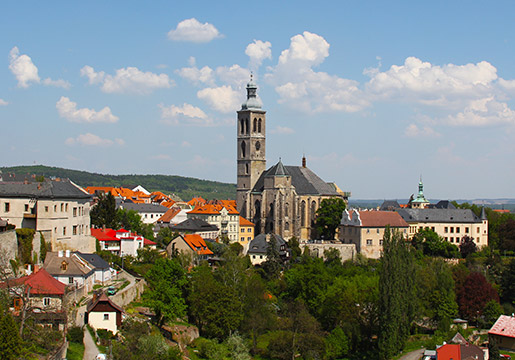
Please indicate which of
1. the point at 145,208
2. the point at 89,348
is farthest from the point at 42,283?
the point at 145,208

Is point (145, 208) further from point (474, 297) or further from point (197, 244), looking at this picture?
point (474, 297)

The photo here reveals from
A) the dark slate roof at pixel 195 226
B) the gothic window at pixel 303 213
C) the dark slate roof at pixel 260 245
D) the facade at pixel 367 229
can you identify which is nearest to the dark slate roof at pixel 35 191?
the dark slate roof at pixel 195 226

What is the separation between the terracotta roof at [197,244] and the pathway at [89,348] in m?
34.9

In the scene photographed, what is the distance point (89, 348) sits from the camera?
131 ft

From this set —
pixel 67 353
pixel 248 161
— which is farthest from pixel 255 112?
pixel 67 353

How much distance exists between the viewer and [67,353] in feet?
124

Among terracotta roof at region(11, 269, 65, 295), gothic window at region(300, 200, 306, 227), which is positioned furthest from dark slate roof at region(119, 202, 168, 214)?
terracotta roof at region(11, 269, 65, 295)

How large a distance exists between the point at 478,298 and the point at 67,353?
4498 centimetres

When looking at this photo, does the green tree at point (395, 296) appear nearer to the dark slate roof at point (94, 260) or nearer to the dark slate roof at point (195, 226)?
the dark slate roof at point (94, 260)

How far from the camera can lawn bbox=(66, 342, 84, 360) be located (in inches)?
1476

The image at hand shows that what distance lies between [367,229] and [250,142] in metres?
25.3

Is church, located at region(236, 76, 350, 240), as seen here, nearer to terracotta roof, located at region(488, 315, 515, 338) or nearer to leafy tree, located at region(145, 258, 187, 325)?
terracotta roof, located at region(488, 315, 515, 338)

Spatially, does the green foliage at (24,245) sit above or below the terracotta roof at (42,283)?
above

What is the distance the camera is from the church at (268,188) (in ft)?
316
